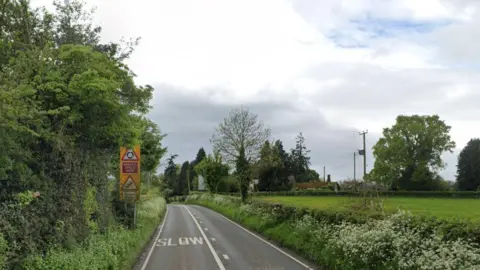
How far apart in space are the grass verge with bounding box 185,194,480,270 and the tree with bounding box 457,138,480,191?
73.9 metres

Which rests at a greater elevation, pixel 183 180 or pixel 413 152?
pixel 413 152

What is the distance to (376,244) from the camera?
12.9m

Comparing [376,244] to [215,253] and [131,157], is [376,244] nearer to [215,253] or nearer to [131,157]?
[215,253]

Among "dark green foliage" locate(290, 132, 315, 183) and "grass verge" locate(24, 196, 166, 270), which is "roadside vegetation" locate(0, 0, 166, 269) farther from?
"dark green foliage" locate(290, 132, 315, 183)

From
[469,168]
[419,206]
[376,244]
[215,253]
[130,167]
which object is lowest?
[215,253]

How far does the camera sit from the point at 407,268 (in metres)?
11.2

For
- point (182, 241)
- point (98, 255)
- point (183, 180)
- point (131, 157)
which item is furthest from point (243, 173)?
point (183, 180)

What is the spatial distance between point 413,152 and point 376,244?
82.1 metres

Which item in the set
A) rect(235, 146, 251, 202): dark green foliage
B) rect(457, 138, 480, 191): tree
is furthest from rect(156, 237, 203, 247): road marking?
rect(457, 138, 480, 191): tree

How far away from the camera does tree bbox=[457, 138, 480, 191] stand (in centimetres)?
8638

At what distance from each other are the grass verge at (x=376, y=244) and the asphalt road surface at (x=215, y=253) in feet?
3.08

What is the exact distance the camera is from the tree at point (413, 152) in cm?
8719

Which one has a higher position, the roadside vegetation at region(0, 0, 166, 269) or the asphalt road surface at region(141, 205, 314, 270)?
the roadside vegetation at region(0, 0, 166, 269)

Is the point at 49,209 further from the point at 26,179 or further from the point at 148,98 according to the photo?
the point at 148,98
